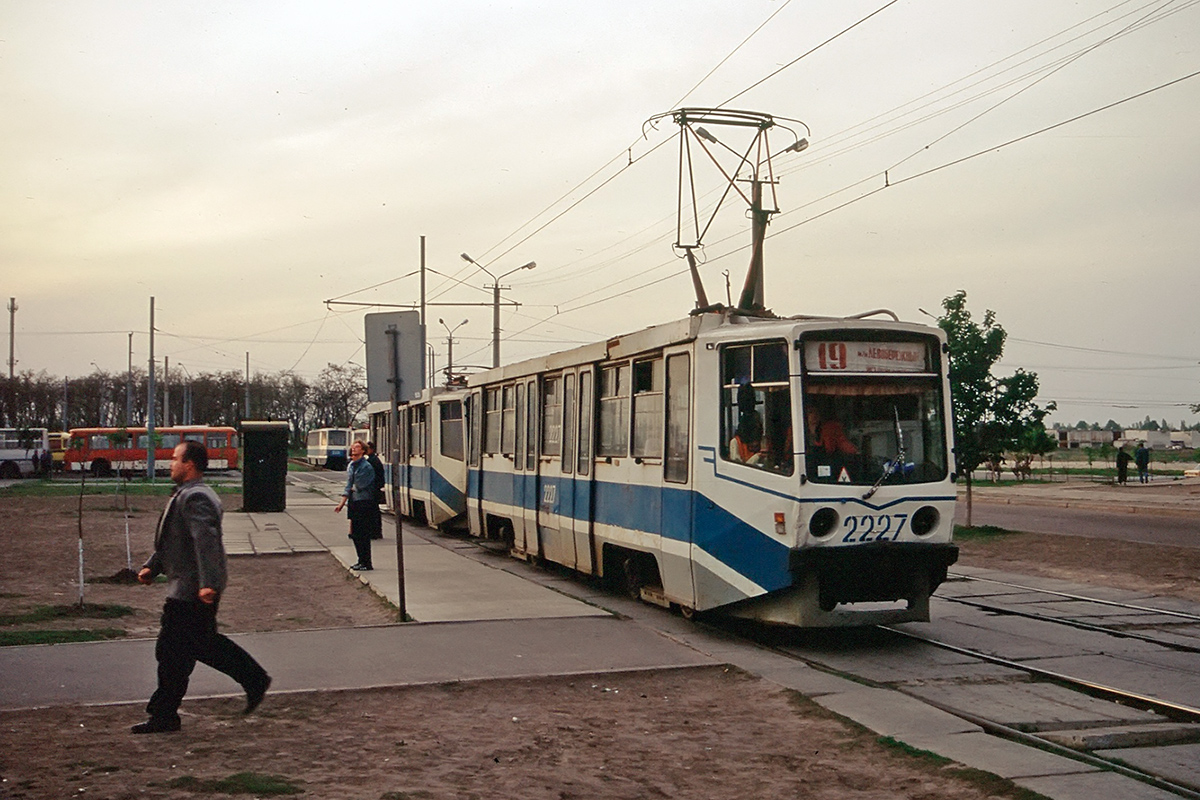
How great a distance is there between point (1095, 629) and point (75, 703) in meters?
9.00

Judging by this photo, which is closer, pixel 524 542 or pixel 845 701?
pixel 845 701

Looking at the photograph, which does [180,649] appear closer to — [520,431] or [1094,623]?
[1094,623]

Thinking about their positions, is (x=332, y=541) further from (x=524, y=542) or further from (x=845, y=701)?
(x=845, y=701)

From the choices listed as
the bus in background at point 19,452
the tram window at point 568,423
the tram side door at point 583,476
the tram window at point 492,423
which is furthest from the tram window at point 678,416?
the bus in background at point 19,452

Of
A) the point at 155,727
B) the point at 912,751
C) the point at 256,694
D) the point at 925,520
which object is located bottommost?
the point at 912,751

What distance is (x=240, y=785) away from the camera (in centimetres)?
611

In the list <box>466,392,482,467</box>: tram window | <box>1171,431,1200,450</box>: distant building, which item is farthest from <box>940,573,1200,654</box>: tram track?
<box>1171,431,1200,450</box>: distant building

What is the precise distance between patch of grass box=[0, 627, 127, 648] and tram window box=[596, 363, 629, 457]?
5440 mm

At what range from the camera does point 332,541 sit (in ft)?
76.3

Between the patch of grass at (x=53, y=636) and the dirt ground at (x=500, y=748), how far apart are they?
316 cm

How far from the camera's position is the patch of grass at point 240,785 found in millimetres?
6016

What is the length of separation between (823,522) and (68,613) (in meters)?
7.93

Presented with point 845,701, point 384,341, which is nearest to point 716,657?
point 845,701

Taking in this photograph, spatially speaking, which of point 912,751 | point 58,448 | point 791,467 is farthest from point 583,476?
point 58,448
